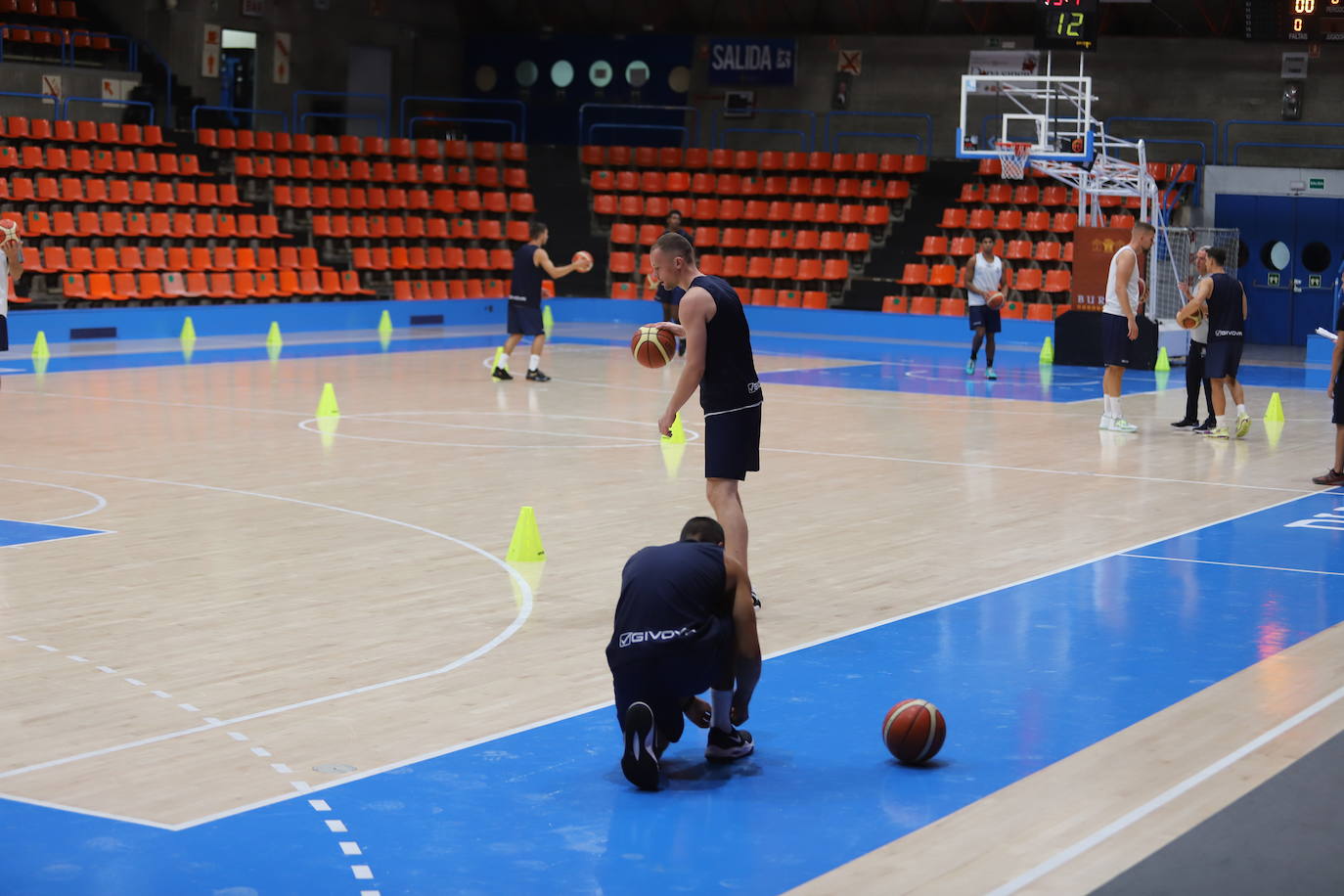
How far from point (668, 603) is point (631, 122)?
3374cm

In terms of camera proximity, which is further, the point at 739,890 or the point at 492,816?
the point at 492,816

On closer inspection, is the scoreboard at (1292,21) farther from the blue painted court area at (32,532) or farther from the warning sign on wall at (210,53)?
the blue painted court area at (32,532)

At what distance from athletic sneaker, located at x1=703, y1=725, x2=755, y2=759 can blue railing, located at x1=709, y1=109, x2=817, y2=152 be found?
29.9 m

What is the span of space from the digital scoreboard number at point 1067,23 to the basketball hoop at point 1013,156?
2.65 metres

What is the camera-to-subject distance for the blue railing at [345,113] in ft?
116

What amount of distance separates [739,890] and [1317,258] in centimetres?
3058

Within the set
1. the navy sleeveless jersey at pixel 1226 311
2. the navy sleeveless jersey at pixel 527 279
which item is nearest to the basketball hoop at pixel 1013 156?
the navy sleeveless jersey at pixel 527 279

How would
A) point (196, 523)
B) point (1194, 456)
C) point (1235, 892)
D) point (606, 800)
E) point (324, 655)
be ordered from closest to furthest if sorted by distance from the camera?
point (1235, 892) < point (606, 800) < point (324, 655) < point (196, 523) < point (1194, 456)

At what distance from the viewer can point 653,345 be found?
10.5 meters

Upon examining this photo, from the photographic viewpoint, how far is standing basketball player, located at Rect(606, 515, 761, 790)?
641 cm

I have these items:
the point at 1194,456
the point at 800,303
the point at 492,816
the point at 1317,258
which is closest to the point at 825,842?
the point at 492,816

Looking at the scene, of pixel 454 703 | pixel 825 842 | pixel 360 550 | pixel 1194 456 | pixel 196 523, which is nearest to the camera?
pixel 825 842

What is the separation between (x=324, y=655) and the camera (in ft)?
27.2

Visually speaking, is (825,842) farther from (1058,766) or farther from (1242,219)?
(1242,219)
